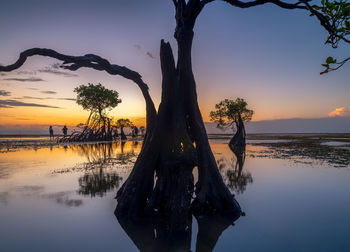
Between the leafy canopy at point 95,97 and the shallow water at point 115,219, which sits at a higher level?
the leafy canopy at point 95,97

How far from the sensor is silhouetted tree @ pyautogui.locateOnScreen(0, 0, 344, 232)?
5.83m

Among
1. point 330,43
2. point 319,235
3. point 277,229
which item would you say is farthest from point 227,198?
point 330,43

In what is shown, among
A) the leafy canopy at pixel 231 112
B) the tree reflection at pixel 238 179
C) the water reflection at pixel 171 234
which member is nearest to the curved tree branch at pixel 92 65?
the water reflection at pixel 171 234

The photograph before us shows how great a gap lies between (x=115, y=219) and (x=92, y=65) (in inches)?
185

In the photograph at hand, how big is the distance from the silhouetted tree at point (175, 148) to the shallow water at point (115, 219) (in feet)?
2.74

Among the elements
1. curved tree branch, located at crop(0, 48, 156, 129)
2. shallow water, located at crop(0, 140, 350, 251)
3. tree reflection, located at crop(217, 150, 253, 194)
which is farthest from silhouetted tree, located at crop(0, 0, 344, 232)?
tree reflection, located at crop(217, 150, 253, 194)

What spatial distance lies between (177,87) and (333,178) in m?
10.2

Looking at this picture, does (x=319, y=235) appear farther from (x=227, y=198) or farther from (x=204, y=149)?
(x=204, y=149)

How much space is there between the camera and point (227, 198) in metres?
6.50

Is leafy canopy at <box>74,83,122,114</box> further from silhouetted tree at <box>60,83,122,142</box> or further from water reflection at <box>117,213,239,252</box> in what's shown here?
water reflection at <box>117,213,239,252</box>

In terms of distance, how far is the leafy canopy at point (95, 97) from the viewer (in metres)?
49.5

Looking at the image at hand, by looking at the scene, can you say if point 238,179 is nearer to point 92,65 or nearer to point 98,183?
point 98,183

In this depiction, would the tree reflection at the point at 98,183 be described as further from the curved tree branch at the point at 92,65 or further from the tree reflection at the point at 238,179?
the tree reflection at the point at 238,179

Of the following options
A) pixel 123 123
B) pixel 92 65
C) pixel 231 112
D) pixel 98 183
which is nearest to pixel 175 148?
pixel 92 65
